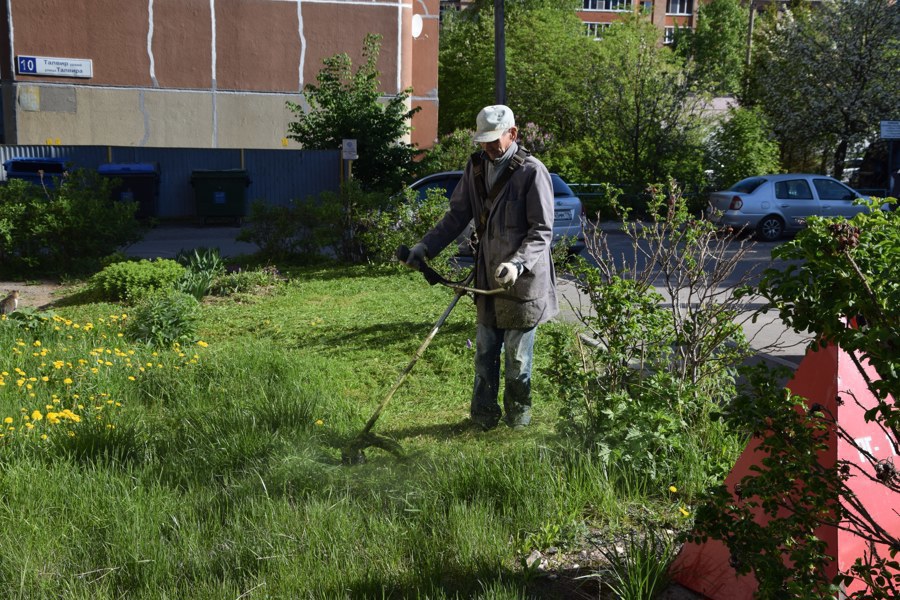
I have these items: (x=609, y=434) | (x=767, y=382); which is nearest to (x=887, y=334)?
(x=767, y=382)

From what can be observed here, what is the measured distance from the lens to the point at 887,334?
2408 mm

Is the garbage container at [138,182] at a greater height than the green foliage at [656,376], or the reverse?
the garbage container at [138,182]

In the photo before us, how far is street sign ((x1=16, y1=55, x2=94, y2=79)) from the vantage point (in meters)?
26.6

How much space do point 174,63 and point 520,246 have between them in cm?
2510

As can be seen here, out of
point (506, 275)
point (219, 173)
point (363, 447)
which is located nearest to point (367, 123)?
point (219, 173)

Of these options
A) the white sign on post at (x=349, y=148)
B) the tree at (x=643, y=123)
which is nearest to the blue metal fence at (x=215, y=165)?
the white sign on post at (x=349, y=148)

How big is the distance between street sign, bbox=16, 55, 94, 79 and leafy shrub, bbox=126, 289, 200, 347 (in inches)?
841

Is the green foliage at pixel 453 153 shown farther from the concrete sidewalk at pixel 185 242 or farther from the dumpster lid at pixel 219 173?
the concrete sidewalk at pixel 185 242

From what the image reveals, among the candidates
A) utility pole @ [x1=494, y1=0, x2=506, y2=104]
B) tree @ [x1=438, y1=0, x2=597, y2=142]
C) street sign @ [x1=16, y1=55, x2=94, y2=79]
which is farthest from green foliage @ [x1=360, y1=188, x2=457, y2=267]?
street sign @ [x1=16, y1=55, x2=94, y2=79]

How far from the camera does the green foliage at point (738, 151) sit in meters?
25.7

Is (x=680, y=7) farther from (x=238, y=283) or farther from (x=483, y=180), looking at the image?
(x=483, y=180)

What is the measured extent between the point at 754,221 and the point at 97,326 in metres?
15.0

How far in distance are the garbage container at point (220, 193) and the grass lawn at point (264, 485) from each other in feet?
49.3

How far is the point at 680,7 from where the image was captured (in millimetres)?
77250
